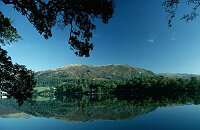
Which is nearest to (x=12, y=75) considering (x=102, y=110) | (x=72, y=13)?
(x=72, y=13)

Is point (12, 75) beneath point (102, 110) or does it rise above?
above

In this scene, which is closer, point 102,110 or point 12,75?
point 12,75

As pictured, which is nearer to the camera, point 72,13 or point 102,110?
point 72,13

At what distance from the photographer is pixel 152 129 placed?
68.4 m

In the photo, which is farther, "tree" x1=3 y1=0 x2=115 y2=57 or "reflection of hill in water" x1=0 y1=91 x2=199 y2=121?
"reflection of hill in water" x1=0 y1=91 x2=199 y2=121

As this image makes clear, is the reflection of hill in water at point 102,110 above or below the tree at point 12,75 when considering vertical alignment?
below

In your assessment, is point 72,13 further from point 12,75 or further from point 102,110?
point 102,110

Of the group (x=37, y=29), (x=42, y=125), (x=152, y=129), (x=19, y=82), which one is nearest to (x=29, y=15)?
(x=37, y=29)

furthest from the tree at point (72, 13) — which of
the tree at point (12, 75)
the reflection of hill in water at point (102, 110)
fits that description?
the reflection of hill in water at point (102, 110)

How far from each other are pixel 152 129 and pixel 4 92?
57067 mm

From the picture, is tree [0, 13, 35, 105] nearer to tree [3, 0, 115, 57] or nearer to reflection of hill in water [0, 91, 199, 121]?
tree [3, 0, 115, 57]

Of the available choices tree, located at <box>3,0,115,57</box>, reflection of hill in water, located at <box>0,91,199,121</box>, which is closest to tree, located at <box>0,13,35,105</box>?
tree, located at <box>3,0,115,57</box>

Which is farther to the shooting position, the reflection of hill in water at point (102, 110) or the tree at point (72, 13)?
the reflection of hill in water at point (102, 110)

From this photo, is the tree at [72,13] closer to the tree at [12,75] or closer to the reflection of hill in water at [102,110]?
the tree at [12,75]
